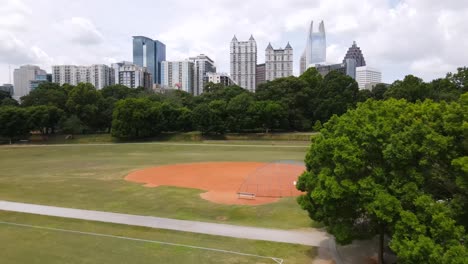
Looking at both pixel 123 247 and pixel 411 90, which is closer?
pixel 123 247

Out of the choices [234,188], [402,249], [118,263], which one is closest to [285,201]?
[234,188]

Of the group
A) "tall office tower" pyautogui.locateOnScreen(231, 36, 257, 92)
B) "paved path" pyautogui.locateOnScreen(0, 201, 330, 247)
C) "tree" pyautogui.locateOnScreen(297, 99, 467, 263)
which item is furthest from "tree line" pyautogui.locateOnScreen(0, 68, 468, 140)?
"tall office tower" pyautogui.locateOnScreen(231, 36, 257, 92)

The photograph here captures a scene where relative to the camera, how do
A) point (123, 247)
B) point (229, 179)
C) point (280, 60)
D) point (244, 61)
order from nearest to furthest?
point (123, 247), point (229, 179), point (280, 60), point (244, 61)

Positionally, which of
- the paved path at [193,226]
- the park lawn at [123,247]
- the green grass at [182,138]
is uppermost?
the green grass at [182,138]

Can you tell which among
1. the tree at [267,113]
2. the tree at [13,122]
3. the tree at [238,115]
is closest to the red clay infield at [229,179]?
the tree at [238,115]

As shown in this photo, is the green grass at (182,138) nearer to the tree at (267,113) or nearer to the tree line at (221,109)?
the tree line at (221,109)

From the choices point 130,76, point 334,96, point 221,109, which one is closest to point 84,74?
point 130,76

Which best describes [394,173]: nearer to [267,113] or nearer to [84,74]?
[267,113]
